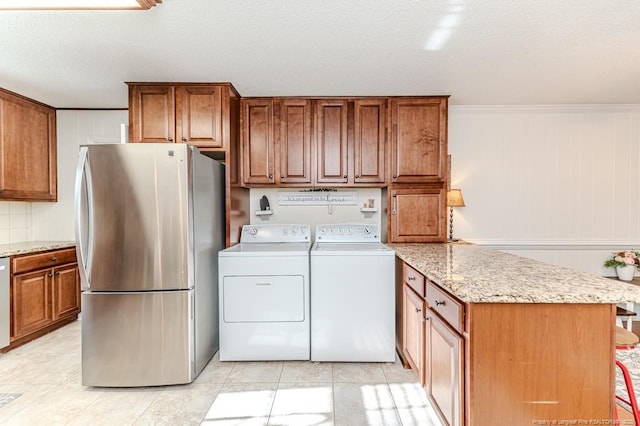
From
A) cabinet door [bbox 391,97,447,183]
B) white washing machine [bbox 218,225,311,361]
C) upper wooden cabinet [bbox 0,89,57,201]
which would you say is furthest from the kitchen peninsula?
upper wooden cabinet [bbox 0,89,57,201]

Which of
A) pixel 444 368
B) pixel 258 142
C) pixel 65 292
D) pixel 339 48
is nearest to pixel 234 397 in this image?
pixel 444 368

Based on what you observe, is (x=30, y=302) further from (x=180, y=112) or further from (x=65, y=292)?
(x=180, y=112)

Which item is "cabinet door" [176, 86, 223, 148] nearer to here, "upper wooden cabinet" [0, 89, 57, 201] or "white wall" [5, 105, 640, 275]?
"white wall" [5, 105, 640, 275]

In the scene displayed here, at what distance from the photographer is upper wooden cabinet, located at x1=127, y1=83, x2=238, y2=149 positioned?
2.75 metres

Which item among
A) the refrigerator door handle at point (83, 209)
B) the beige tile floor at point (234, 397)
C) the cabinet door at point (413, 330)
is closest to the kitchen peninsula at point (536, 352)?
the cabinet door at point (413, 330)

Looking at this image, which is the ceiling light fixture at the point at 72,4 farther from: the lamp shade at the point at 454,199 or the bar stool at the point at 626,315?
the bar stool at the point at 626,315

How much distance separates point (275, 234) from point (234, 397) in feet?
4.52

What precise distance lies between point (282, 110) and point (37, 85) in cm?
208

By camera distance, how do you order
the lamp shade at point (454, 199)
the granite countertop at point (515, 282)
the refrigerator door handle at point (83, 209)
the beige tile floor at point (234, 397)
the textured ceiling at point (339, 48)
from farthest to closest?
1. the lamp shade at point (454, 199)
2. the refrigerator door handle at point (83, 209)
3. the beige tile floor at point (234, 397)
4. the textured ceiling at point (339, 48)
5. the granite countertop at point (515, 282)

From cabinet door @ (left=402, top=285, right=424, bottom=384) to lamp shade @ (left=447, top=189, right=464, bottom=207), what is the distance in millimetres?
1233

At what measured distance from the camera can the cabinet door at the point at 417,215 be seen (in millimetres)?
3033

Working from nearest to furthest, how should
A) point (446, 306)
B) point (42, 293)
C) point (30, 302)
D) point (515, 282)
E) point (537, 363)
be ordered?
1. point (537, 363)
2. point (515, 282)
3. point (446, 306)
4. point (30, 302)
5. point (42, 293)

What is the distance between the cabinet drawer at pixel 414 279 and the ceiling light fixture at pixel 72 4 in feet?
6.80

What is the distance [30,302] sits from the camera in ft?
9.42
